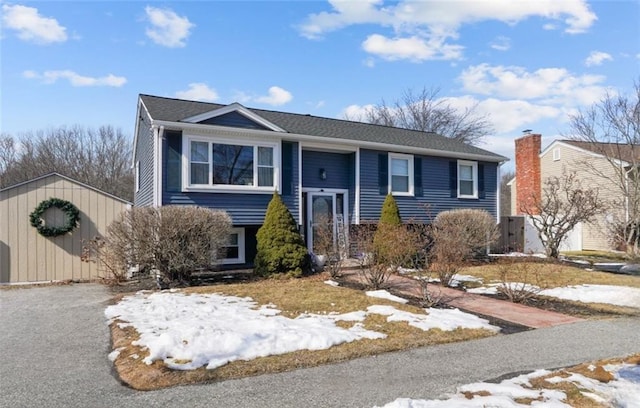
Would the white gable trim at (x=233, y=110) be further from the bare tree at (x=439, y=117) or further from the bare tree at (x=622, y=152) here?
the bare tree at (x=439, y=117)

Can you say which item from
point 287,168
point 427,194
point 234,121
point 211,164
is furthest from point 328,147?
point 427,194

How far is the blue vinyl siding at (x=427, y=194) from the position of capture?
14.1 metres

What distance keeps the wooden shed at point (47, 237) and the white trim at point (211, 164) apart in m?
2.18

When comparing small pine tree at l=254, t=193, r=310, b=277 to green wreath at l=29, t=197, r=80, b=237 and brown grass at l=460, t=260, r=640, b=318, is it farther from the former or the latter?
green wreath at l=29, t=197, r=80, b=237

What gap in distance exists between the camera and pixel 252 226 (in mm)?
12672

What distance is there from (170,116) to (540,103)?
16314 millimetres

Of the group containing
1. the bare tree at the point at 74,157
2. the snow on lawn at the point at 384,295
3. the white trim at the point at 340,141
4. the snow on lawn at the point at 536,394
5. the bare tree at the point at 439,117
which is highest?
the bare tree at the point at 439,117

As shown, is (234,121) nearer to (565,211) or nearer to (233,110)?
(233,110)

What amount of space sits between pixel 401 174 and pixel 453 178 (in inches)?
95.8

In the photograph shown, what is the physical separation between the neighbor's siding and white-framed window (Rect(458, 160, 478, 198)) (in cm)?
535

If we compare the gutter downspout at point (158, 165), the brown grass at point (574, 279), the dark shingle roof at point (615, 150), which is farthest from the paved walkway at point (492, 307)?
the dark shingle roof at point (615, 150)

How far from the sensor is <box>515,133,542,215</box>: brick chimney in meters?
22.2

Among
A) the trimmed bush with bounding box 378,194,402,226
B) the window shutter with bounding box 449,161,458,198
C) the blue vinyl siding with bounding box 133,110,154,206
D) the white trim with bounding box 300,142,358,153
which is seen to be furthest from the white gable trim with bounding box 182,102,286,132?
the window shutter with bounding box 449,161,458,198

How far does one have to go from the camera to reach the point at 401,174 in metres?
14.9
